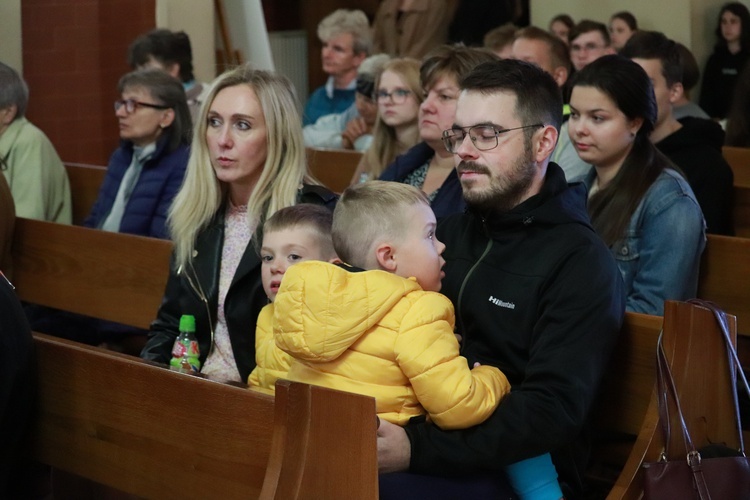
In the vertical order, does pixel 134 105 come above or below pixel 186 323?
above

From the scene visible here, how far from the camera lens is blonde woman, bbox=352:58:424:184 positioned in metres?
4.67

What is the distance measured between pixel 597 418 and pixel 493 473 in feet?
1.39

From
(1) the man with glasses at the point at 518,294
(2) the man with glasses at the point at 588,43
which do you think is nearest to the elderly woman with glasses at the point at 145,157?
(1) the man with glasses at the point at 518,294

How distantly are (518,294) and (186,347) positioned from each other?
3.69 ft

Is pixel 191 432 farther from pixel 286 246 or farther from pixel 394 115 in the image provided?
pixel 394 115

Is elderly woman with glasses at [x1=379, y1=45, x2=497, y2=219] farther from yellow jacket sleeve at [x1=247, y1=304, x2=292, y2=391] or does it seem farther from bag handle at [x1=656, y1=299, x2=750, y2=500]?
bag handle at [x1=656, y1=299, x2=750, y2=500]

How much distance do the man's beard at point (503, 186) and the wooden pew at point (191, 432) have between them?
75cm

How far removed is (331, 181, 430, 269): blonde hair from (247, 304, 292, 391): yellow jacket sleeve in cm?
34

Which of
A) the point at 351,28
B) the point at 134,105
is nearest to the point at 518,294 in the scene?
the point at 134,105

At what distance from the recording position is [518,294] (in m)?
2.62

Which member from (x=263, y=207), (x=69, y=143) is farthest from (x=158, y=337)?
(x=69, y=143)

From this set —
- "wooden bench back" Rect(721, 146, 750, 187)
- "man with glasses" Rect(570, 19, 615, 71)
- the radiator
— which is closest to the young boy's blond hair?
"wooden bench back" Rect(721, 146, 750, 187)

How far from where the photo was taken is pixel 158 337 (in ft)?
11.2

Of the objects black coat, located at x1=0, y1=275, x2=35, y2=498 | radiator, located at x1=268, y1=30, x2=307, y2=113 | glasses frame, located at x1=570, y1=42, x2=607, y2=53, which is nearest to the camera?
black coat, located at x1=0, y1=275, x2=35, y2=498
